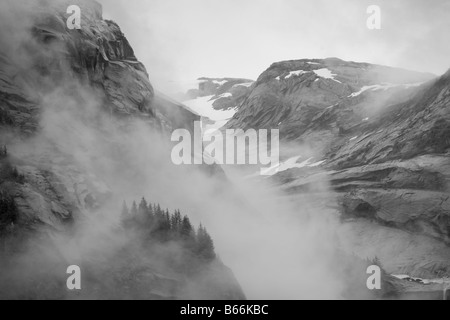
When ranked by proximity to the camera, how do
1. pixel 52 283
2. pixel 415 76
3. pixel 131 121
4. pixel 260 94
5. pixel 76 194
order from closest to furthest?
pixel 52 283
pixel 76 194
pixel 131 121
pixel 415 76
pixel 260 94

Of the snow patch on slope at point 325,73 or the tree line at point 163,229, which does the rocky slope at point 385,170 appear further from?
the tree line at point 163,229

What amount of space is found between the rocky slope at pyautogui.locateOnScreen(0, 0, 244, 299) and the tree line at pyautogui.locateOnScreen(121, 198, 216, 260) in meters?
1.75

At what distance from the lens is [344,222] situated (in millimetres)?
84938

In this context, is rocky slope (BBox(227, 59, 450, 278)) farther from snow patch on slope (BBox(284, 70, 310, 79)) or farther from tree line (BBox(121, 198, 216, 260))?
tree line (BBox(121, 198, 216, 260))

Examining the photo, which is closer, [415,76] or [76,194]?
[76,194]

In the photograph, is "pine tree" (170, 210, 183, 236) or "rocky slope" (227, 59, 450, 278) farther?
"rocky slope" (227, 59, 450, 278)

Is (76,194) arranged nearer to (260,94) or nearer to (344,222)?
(344,222)

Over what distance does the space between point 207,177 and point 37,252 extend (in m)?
32.4

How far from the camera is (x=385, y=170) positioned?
87.0m

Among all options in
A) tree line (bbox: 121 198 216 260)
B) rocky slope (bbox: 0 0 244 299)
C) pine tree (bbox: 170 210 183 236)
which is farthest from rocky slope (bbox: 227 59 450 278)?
rocky slope (bbox: 0 0 244 299)

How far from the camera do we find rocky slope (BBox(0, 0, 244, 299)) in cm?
3797

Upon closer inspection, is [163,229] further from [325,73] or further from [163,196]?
[325,73]

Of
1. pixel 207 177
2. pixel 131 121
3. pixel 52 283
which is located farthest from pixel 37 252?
pixel 207 177
